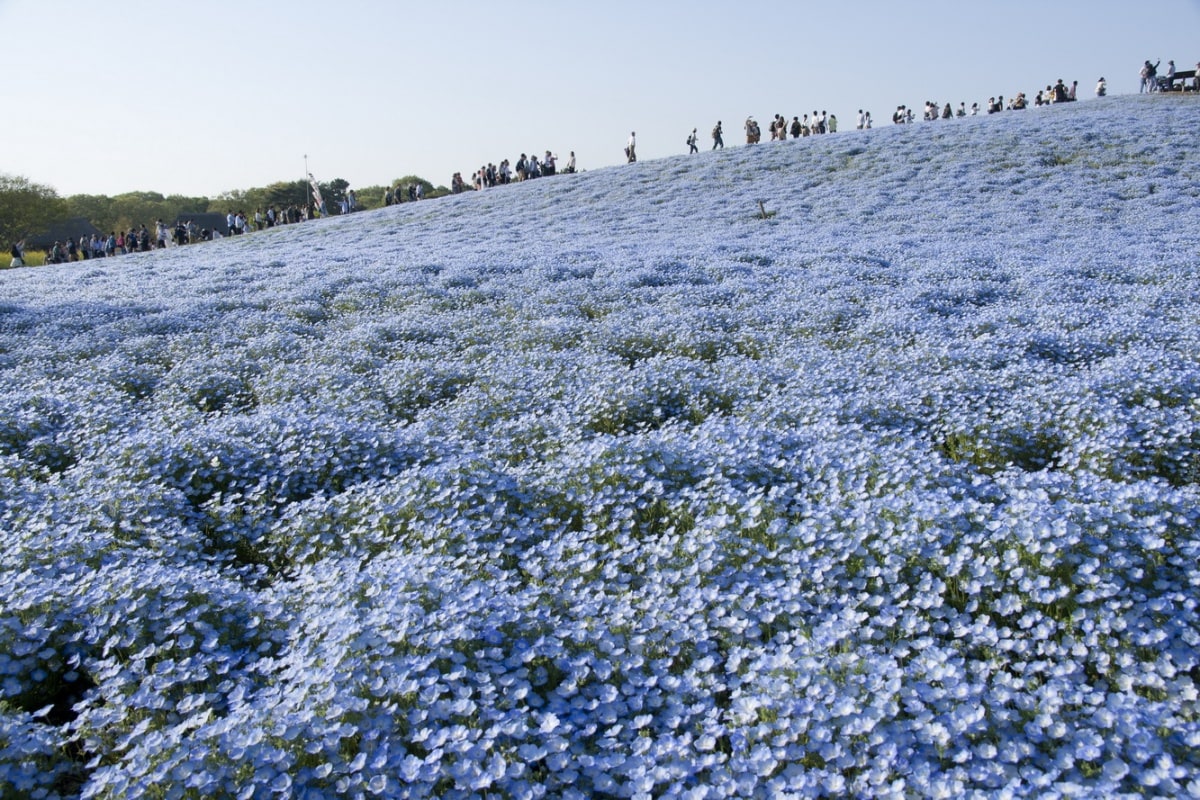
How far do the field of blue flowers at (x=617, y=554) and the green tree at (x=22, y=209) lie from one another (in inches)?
2600

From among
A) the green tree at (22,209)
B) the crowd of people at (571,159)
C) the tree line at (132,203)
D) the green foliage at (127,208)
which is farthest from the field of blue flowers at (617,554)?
the green foliage at (127,208)

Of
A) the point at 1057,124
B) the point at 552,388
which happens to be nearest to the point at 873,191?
the point at 1057,124

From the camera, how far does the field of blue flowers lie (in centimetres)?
325

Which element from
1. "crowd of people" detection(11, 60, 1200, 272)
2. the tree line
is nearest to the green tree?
the tree line

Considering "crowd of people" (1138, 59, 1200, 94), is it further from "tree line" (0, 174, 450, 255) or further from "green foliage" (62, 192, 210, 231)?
"green foliage" (62, 192, 210, 231)

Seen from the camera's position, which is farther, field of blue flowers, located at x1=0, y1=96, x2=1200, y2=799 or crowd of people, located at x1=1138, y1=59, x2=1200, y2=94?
crowd of people, located at x1=1138, y1=59, x2=1200, y2=94

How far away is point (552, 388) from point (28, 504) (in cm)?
437

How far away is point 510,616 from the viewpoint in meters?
4.04

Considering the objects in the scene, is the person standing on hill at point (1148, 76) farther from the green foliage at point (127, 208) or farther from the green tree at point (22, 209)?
the green foliage at point (127, 208)

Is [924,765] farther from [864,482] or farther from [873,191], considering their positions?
[873,191]

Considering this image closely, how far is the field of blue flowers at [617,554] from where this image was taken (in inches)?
128

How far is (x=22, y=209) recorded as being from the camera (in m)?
63.9

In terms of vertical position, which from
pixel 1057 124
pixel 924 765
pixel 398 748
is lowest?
pixel 924 765

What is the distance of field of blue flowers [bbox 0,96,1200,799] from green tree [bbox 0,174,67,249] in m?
66.0
